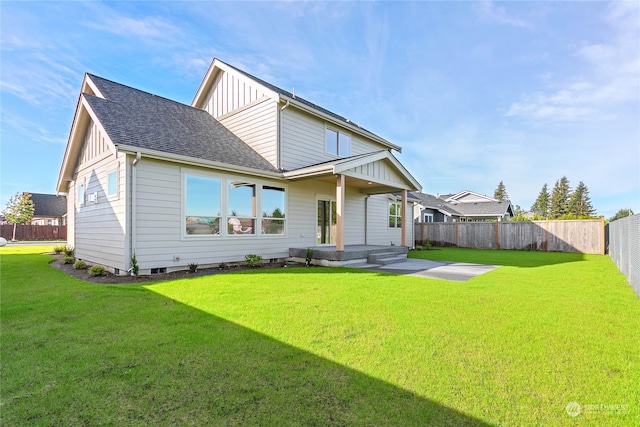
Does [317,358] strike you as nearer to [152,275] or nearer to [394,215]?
[152,275]

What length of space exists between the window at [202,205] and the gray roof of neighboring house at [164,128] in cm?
75

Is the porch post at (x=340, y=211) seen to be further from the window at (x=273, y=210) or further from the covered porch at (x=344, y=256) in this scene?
the window at (x=273, y=210)

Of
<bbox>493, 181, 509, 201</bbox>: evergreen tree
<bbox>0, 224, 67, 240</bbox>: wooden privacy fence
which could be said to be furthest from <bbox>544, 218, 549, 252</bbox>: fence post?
<bbox>493, 181, 509, 201</bbox>: evergreen tree

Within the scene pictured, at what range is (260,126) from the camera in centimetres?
1163

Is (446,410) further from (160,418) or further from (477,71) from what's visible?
(477,71)

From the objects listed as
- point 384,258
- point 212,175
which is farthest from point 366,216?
point 212,175

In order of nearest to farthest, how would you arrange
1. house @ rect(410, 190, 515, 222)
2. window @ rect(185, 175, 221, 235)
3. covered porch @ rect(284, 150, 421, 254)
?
1. window @ rect(185, 175, 221, 235)
2. covered porch @ rect(284, 150, 421, 254)
3. house @ rect(410, 190, 515, 222)

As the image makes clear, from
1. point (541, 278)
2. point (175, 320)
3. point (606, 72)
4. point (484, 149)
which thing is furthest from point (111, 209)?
point (484, 149)

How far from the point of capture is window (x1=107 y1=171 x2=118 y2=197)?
8188 mm

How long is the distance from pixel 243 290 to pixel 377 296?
2720 mm

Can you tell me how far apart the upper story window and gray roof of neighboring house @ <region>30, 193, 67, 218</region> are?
44656 millimetres

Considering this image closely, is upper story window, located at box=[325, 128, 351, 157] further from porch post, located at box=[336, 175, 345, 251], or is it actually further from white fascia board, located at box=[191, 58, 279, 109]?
porch post, located at box=[336, 175, 345, 251]

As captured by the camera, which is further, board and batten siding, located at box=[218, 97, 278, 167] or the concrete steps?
board and batten siding, located at box=[218, 97, 278, 167]

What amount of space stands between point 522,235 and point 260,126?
55.3 ft
